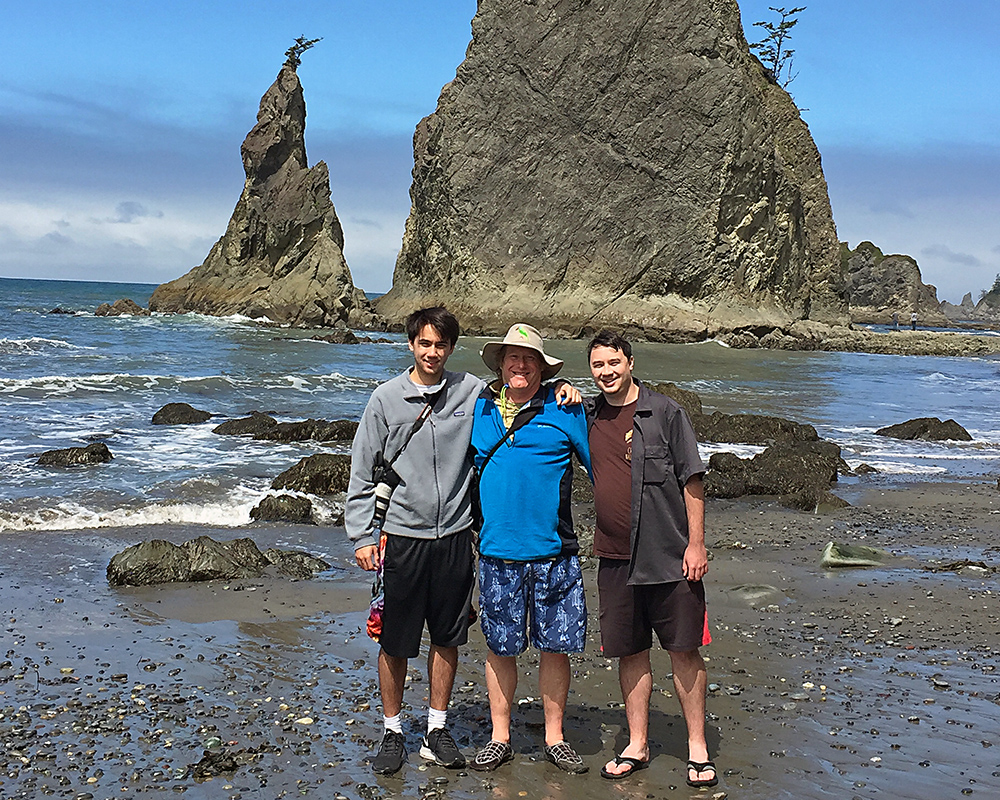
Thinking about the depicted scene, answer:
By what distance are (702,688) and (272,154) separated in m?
68.2

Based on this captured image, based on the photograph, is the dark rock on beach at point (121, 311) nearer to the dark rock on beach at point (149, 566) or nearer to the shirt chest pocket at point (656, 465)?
the dark rock on beach at point (149, 566)

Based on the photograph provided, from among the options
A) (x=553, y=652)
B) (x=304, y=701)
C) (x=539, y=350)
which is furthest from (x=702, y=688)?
(x=304, y=701)

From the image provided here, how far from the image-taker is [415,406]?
4.34 metres

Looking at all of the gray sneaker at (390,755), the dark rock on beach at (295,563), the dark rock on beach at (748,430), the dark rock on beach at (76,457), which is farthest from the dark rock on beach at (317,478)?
the gray sneaker at (390,755)

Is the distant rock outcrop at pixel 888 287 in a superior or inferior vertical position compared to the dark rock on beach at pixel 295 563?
superior

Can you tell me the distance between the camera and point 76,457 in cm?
1286

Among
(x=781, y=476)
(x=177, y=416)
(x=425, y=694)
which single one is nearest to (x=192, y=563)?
(x=425, y=694)

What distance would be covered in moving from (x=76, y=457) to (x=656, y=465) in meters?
10.8

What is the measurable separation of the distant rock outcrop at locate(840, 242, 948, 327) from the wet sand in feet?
357

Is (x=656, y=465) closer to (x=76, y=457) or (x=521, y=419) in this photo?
(x=521, y=419)

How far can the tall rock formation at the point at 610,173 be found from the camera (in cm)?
5753

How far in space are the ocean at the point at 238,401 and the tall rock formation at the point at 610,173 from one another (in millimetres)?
9133

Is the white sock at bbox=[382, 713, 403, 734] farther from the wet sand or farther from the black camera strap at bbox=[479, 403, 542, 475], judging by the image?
the black camera strap at bbox=[479, 403, 542, 475]

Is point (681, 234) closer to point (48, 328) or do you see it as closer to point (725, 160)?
point (725, 160)
